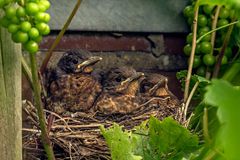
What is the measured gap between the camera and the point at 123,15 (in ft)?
5.34

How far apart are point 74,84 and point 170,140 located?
57 centimetres

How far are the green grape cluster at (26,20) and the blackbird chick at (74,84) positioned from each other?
57 centimetres

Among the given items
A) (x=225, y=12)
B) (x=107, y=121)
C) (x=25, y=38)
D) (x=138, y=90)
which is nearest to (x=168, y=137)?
(x=25, y=38)

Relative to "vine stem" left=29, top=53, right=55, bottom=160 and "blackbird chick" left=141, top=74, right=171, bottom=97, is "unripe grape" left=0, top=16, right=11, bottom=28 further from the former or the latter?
"blackbird chick" left=141, top=74, right=171, bottom=97

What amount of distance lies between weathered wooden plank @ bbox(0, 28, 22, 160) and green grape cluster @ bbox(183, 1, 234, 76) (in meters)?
0.74

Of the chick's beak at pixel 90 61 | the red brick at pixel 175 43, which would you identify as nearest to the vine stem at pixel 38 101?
the chick's beak at pixel 90 61

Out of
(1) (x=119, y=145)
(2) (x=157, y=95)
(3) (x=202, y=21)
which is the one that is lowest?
(1) (x=119, y=145)

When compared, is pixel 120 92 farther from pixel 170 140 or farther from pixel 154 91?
pixel 170 140

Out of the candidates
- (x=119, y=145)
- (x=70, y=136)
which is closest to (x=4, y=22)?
(x=119, y=145)

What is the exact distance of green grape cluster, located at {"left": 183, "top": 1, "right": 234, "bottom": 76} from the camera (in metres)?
1.54

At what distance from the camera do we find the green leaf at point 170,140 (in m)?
0.93

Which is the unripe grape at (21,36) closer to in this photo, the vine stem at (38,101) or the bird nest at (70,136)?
the vine stem at (38,101)

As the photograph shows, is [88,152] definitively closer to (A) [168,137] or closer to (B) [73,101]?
(B) [73,101]

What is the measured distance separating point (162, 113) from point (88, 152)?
0.90 ft
